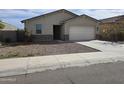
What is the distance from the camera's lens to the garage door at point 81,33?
2712 cm

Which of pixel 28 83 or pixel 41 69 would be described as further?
pixel 41 69

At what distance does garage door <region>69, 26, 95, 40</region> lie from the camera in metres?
27.1

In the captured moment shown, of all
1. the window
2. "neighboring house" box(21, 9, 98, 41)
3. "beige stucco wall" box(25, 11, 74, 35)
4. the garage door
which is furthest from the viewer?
the garage door

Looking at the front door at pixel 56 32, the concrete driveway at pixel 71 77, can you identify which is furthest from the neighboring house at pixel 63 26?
the concrete driveway at pixel 71 77

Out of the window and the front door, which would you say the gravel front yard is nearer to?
the window

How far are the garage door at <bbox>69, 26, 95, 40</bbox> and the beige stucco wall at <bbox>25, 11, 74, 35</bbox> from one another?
228 cm

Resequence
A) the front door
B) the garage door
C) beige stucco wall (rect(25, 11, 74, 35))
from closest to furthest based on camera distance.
Answer: 1. beige stucco wall (rect(25, 11, 74, 35))
2. the garage door
3. the front door

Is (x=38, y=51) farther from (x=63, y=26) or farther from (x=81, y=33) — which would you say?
(x=81, y=33)

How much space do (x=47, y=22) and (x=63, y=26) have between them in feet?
7.84

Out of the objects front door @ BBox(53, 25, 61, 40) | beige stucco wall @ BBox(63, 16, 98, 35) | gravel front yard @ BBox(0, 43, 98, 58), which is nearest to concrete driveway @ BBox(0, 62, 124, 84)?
gravel front yard @ BBox(0, 43, 98, 58)

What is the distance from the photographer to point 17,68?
912 centimetres
